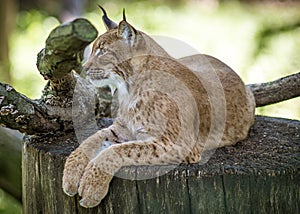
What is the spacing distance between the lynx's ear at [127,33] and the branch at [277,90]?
132 cm

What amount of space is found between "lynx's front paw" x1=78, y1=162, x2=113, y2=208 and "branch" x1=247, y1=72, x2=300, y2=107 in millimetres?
1635

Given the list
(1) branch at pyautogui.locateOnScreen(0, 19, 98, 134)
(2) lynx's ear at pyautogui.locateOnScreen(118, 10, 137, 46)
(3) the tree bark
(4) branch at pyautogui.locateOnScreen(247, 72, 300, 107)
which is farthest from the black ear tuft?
(3) the tree bark

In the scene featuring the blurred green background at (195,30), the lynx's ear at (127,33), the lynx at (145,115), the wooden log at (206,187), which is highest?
the blurred green background at (195,30)

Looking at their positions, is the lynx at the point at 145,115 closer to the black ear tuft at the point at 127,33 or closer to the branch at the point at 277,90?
the black ear tuft at the point at 127,33

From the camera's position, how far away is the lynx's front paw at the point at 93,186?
2.68m

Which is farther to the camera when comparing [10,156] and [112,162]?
[10,156]

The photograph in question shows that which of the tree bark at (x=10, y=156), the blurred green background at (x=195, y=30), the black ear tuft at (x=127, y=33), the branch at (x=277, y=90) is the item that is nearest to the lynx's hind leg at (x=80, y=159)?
the black ear tuft at (x=127, y=33)

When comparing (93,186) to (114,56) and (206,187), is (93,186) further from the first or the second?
(114,56)

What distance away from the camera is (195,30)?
10531 millimetres

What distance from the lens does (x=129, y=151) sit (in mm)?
2721

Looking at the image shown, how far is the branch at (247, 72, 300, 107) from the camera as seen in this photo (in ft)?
12.7

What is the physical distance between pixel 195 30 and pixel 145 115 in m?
7.80

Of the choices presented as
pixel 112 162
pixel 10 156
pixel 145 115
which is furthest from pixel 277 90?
pixel 10 156

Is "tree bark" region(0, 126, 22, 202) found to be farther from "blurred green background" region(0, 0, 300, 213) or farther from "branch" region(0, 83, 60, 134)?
"branch" region(0, 83, 60, 134)
